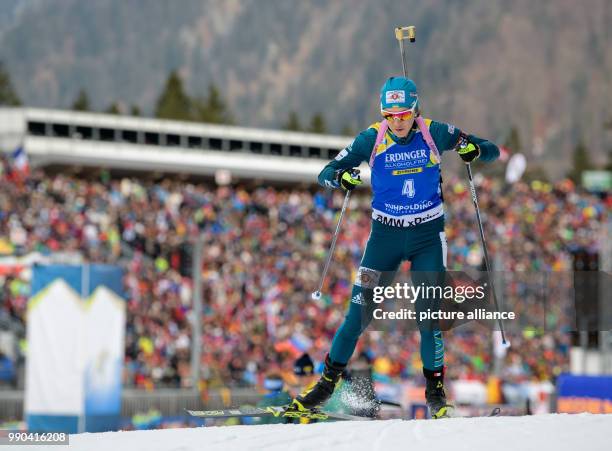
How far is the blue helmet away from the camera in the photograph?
22.4 feet

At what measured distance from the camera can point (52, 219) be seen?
88.6ft

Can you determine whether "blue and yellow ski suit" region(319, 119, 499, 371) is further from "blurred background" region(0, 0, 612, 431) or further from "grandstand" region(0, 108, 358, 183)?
"grandstand" region(0, 108, 358, 183)

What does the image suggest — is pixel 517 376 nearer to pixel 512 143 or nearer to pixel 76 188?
pixel 76 188

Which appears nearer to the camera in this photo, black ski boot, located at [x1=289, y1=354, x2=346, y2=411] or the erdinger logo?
the erdinger logo

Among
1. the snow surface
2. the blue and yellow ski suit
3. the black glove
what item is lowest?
the snow surface

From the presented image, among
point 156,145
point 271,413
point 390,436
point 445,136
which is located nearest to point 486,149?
point 445,136

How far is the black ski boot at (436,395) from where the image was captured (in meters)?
7.06

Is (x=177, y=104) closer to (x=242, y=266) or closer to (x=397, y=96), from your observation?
(x=242, y=266)

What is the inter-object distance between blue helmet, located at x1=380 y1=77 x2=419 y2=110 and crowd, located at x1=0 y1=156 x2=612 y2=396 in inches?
433

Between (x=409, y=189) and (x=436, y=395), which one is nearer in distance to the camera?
(x=409, y=189)

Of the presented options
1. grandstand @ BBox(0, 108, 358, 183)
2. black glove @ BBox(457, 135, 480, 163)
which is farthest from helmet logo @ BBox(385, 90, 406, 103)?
grandstand @ BBox(0, 108, 358, 183)

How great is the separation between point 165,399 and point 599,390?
7.46m

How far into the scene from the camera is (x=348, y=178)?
711 cm

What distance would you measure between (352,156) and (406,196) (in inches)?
21.0
